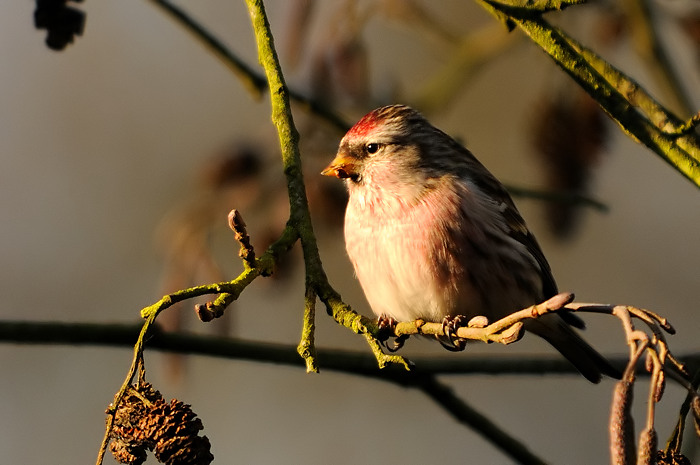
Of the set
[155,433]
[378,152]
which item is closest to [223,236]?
[378,152]

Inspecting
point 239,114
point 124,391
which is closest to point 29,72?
point 239,114

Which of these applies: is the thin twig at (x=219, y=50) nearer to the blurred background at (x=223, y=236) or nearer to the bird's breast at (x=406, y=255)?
the bird's breast at (x=406, y=255)

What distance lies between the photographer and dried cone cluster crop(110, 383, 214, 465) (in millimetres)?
1627

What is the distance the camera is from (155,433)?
164cm

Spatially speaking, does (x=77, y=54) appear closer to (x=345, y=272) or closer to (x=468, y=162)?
(x=345, y=272)

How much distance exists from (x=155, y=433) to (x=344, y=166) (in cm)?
174

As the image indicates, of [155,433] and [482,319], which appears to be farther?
[482,319]

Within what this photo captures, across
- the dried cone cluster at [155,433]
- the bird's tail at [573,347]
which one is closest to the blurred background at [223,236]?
the bird's tail at [573,347]

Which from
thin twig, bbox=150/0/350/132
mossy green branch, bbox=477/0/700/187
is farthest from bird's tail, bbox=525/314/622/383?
thin twig, bbox=150/0/350/132

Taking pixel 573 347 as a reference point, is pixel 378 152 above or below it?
above

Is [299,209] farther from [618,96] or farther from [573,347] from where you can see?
[573,347]

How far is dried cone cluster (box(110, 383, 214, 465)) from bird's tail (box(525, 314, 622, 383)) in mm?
1793

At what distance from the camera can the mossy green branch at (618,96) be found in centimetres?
240

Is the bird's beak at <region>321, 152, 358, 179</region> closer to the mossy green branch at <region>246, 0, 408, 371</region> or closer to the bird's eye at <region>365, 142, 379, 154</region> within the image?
the bird's eye at <region>365, 142, 379, 154</region>
